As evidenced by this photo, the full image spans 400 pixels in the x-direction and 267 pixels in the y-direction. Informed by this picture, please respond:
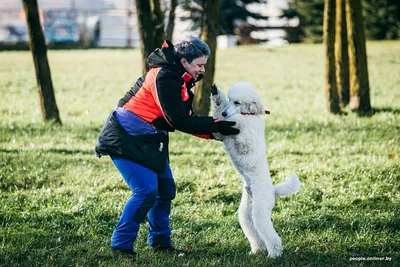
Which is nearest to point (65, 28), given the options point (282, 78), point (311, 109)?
point (282, 78)

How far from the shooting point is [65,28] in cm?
4416

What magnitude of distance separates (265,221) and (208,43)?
7043 millimetres

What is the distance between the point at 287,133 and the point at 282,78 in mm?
11151

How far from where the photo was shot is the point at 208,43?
11125 millimetres

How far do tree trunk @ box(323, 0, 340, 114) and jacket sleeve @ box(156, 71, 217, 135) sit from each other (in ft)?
27.8

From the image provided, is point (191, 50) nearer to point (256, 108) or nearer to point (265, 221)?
point (256, 108)

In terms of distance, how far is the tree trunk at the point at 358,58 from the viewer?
12.3 meters

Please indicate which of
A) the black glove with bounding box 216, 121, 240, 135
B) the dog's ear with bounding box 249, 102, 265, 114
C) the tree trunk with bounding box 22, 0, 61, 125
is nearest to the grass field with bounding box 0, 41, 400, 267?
the tree trunk with bounding box 22, 0, 61, 125

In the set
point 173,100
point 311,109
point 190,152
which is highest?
point 173,100

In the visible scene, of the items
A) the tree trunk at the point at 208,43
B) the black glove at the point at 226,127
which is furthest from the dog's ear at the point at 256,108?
the tree trunk at the point at 208,43

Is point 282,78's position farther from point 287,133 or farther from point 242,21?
point 242,21

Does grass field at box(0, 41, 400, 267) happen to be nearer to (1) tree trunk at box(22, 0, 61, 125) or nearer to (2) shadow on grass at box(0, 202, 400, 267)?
(2) shadow on grass at box(0, 202, 400, 267)

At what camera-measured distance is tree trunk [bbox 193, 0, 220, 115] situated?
1100 centimetres

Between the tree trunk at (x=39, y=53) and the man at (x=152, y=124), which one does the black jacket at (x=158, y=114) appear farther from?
the tree trunk at (x=39, y=53)
